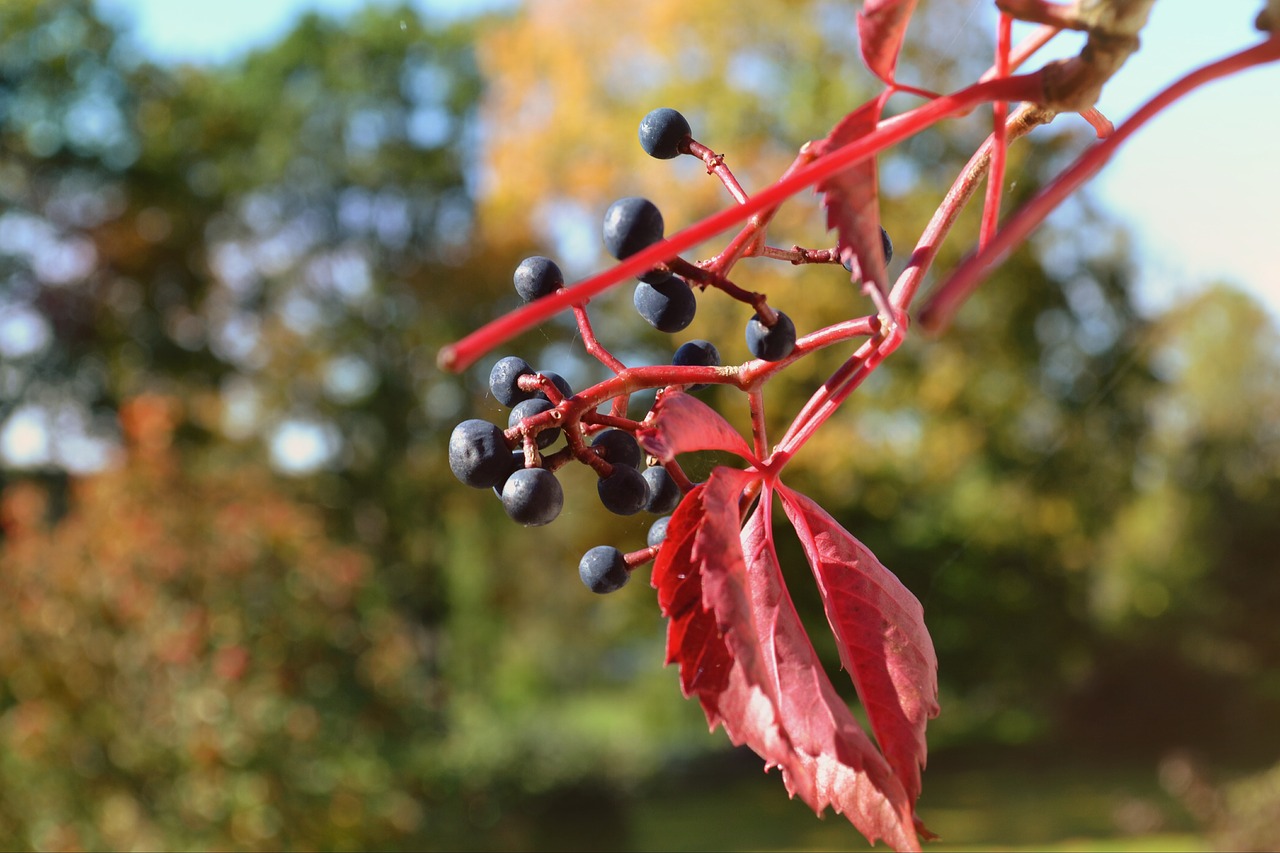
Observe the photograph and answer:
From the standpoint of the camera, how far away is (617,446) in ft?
1.72

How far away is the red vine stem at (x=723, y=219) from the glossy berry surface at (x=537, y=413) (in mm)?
179

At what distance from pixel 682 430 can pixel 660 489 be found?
0.55 feet

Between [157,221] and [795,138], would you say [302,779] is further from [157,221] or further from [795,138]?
[157,221]

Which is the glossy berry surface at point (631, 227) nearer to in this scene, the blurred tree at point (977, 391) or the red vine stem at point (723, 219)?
the red vine stem at point (723, 219)

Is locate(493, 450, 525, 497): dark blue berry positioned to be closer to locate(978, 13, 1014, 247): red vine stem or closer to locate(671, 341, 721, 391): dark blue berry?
locate(671, 341, 721, 391): dark blue berry

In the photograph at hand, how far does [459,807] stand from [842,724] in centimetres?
638

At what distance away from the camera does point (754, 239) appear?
473mm

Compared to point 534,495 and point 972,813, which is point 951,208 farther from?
point 972,813

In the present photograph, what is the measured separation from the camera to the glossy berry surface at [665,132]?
61cm

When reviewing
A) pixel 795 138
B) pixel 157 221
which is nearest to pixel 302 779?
pixel 795 138

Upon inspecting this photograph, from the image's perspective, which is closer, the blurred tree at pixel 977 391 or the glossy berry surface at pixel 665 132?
the glossy berry surface at pixel 665 132

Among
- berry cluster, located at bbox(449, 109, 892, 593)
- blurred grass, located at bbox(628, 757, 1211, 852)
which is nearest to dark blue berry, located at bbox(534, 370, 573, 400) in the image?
berry cluster, located at bbox(449, 109, 892, 593)

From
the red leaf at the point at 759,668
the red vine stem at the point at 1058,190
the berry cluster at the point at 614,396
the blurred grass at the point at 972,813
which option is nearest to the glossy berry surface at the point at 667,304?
the berry cluster at the point at 614,396

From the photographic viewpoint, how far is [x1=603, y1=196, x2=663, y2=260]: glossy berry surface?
457 mm
